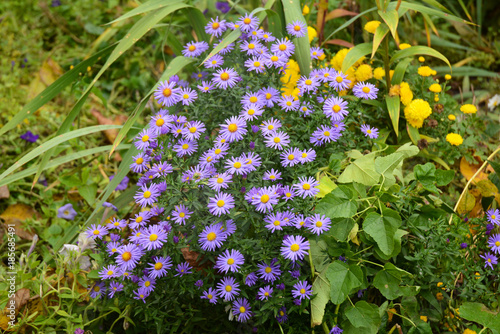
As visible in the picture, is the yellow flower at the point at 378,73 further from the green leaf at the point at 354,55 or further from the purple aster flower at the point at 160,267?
the purple aster flower at the point at 160,267

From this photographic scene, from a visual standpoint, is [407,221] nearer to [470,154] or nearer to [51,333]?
[470,154]

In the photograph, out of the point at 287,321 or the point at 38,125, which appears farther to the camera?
the point at 38,125

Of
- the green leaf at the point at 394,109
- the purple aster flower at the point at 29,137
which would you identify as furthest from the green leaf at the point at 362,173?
the purple aster flower at the point at 29,137

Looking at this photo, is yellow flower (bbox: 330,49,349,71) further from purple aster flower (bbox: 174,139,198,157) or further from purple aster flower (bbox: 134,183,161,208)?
purple aster flower (bbox: 134,183,161,208)

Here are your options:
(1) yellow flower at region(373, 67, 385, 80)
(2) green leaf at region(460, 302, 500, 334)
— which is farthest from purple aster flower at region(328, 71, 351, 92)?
(2) green leaf at region(460, 302, 500, 334)

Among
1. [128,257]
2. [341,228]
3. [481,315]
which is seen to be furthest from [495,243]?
[128,257]

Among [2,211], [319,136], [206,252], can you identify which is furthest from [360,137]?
[2,211]

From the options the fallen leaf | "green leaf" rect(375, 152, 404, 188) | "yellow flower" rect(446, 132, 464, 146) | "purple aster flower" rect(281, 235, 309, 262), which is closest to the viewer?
"purple aster flower" rect(281, 235, 309, 262)
